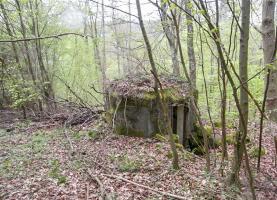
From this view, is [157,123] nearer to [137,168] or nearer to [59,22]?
[137,168]

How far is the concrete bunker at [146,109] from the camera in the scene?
253 inches

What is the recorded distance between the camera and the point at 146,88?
22.0 ft

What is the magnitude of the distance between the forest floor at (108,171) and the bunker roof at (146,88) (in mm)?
1110

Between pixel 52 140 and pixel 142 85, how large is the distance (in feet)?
9.60

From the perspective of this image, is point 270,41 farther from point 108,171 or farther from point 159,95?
point 108,171

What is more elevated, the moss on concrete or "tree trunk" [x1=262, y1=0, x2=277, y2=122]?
"tree trunk" [x1=262, y1=0, x2=277, y2=122]

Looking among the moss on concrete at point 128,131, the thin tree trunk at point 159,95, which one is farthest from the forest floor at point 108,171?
the thin tree trunk at point 159,95

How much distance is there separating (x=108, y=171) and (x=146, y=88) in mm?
2662

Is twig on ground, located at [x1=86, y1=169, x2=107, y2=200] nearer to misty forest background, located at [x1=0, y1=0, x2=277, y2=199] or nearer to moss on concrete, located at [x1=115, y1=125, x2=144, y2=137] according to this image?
misty forest background, located at [x1=0, y1=0, x2=277, y2=199]

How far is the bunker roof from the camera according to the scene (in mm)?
6473

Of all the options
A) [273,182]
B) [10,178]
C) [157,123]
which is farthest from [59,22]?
[273,182]

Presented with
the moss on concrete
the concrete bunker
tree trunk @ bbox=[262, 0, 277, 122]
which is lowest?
the moss on concrete

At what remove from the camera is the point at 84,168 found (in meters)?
4.90

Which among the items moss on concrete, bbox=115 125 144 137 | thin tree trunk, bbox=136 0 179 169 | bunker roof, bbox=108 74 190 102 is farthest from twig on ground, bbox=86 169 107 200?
bunker roof, bbox=108 74 190 102
